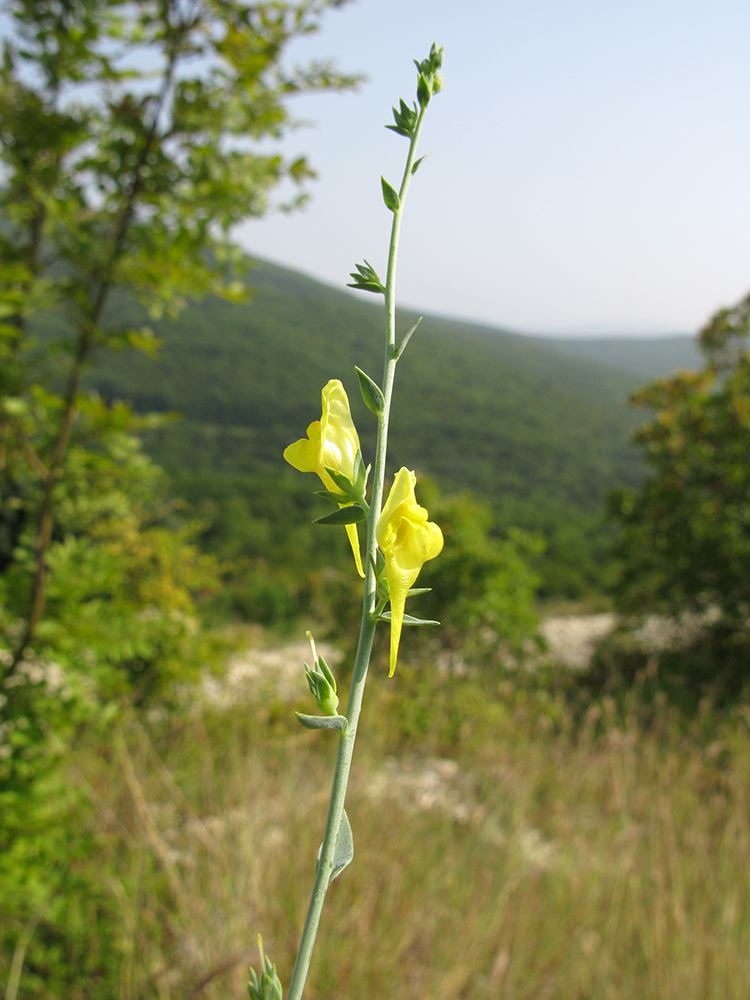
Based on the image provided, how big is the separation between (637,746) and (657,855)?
1.59 m

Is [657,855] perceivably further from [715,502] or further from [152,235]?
[715,502]

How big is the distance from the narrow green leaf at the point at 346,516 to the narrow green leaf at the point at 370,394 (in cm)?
6

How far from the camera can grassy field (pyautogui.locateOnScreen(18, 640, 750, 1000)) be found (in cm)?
184

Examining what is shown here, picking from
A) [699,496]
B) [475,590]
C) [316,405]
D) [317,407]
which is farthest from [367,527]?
[317,407]

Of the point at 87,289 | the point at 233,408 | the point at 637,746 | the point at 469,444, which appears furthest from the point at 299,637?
the point at 233,408

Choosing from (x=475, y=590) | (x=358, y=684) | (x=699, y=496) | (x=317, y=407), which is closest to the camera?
(x=358, y=684)

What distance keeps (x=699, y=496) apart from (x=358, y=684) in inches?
263

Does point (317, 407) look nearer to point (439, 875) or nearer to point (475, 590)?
point (475, 590)

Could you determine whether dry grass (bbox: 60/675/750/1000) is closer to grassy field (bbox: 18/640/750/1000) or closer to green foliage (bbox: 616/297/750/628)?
grassy field (bbox: 18/640/750/1000)

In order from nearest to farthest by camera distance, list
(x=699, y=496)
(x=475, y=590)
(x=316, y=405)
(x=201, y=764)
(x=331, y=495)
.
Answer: (x=331, y=495) → (x=201, y=764) → (x=475, y=590) → (x=699, y=496) → (x=316, y=405)

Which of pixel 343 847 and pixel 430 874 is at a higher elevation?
pixel 343 847

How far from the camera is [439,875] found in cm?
221

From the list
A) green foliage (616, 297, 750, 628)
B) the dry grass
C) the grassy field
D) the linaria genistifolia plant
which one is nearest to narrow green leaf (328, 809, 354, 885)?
the linaria genistifolia plant

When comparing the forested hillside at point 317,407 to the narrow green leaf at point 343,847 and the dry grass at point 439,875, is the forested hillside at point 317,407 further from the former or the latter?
the narrow green leaf at point 343,847
